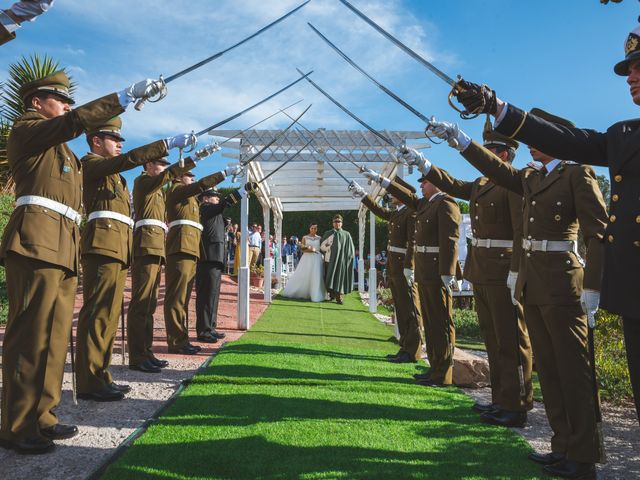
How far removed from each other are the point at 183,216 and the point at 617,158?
500 cm

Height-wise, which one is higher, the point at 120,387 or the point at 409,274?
the point at 409,274

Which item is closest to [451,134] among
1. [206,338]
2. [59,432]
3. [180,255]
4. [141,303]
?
[59,432]

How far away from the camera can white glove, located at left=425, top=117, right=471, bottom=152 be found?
313 cm

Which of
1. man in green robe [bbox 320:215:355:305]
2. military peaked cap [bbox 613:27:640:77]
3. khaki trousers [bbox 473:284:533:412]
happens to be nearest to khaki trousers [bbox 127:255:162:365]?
khaki trousers [bbox 473:284:533:412]

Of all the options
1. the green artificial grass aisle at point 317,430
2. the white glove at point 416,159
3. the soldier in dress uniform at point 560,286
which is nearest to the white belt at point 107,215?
the green artificial grass aisle at point 317,430

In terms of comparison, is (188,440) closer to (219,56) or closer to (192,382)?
(192,382)

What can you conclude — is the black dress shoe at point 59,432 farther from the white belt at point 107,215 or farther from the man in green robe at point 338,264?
the man in green robe at point 338,264

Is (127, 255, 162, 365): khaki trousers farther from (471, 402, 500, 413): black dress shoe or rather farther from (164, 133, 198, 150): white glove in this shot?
(471, 402, 500, 413): black dress shoe

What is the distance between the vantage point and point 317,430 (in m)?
3.65

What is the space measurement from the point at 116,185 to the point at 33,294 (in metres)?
1.57

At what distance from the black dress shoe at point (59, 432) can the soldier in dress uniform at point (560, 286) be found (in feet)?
9.40

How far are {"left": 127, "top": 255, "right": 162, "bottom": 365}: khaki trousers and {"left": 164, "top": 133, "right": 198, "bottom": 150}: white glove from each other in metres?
1.53

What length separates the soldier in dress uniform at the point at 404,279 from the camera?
661 cm

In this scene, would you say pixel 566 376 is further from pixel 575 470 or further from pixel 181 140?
pixel 181 140
